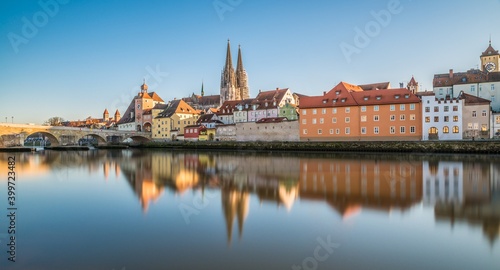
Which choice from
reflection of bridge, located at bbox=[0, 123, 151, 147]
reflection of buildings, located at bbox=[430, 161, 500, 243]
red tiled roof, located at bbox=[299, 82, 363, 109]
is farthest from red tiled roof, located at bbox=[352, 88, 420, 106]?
reflection of bridge, located at bbox=[0, 123, 151, 147]

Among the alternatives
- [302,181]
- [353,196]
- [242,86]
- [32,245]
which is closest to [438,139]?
[302,181]

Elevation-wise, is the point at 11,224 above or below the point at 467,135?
below

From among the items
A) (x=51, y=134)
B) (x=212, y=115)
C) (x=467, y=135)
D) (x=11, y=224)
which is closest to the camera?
(x=11, y=224)

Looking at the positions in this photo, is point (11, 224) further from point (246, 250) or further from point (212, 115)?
point (212, 115)

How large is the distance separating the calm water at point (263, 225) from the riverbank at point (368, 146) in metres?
17.9

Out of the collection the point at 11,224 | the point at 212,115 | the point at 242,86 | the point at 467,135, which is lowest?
the point at 11,224

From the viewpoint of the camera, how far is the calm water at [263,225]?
20.7 feet

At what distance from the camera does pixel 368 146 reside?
118 feet

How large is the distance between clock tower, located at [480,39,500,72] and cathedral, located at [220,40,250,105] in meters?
50.3

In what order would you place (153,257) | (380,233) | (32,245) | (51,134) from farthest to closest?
(51,134) → (380,233) → (32,245) → (153,257)

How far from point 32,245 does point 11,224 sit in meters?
2.54

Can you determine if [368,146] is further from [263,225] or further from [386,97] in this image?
[263,225]

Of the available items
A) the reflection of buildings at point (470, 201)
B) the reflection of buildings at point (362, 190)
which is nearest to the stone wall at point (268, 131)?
the reflection of buildings at point (362, 190)

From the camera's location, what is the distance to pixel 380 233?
305 inches
